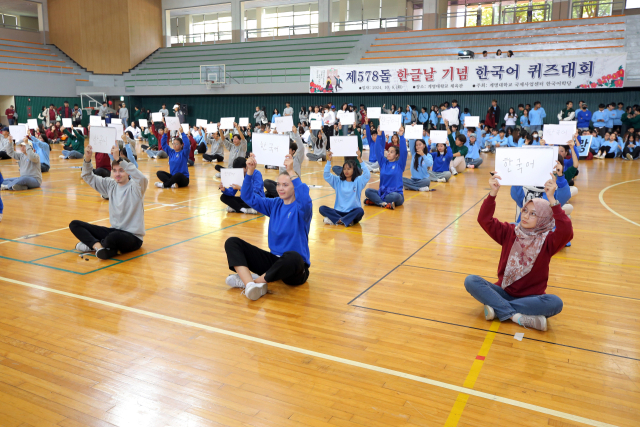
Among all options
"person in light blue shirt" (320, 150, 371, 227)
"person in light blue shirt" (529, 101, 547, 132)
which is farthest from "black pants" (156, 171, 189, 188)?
"person in light blue shirt" (529, 101, 547, 132)

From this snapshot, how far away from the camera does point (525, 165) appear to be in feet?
17.7

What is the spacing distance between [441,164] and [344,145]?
185 inches

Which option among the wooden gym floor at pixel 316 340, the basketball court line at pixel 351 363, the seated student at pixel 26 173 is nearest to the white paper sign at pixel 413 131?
the wooden gym floor at pixel 316 340

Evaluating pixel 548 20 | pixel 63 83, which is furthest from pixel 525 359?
pixel 63 83

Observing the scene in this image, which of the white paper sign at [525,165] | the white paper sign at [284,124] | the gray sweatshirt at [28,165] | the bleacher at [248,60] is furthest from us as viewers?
the bleacher at [248,60]

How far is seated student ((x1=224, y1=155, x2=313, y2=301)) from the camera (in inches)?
194

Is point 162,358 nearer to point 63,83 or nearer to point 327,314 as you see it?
point 327,314

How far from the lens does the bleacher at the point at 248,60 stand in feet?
90.4

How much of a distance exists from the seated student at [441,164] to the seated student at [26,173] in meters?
10.1

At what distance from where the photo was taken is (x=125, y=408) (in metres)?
3.07

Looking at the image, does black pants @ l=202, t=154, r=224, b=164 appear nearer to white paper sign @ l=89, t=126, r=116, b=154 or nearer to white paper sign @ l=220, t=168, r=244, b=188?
white paper sign @ l=89, t=126, r=116, b=154

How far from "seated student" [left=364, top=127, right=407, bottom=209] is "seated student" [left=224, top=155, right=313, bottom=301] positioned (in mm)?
4885

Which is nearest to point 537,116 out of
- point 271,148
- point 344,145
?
point 344,145

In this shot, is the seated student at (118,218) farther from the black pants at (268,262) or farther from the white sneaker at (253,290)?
the white sneaker at (253,290)
